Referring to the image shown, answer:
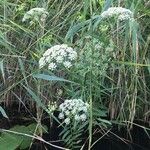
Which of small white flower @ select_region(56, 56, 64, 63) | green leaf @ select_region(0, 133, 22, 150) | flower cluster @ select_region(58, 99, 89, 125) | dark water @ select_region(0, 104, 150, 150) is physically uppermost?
small white flower @ select_region(56, 56, 64, 63)

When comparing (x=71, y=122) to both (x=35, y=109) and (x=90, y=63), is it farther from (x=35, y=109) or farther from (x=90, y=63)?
(x=35, y=109)

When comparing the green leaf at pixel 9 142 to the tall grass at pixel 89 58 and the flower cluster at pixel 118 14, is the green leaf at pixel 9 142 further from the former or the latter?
the flower cluster at pixel 118 14

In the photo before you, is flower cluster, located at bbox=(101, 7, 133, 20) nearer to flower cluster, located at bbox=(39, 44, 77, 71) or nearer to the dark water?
flower cluster, located at bbox=(39, 44, 77, 71)

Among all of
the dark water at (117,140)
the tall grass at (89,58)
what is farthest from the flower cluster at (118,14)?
the dark water at (117,140)

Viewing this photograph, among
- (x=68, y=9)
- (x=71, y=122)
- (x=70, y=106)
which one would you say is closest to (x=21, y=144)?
(x=71, y=122)

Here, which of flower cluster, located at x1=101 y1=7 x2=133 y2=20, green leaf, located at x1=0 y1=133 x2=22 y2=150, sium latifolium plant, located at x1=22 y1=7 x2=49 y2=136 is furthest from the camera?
green leaf, located at x1=0 y1=133 x2=22 y2=150

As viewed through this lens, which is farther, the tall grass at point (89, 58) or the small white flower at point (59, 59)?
the tall grass at point (89, 58)

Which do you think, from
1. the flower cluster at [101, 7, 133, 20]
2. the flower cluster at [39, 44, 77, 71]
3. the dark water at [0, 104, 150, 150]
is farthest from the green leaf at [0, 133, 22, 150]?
the flower cluster at [101, 7, 133, 20]

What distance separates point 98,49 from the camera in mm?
1906

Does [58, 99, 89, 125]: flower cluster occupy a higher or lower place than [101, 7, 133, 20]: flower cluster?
lower

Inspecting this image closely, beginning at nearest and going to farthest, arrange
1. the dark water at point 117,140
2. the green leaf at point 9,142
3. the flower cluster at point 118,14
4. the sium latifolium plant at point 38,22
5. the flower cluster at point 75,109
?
the flower cluster at point 118,14 < the flower cluster at point 75,109 < the sium latifolium plant at point 38,22 < the green leaf at point 9,142 < the dark water at point 117,140

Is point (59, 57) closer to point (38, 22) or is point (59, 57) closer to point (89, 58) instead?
point (89, 58)

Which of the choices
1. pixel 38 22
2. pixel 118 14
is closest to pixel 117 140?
pixel 38 22

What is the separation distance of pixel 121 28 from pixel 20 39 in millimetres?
678
